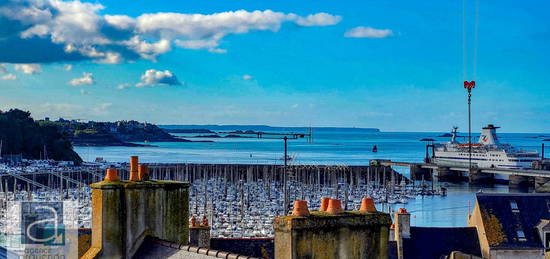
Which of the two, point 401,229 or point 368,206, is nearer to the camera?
point 368,206

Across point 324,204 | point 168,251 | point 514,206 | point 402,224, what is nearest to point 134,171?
point 168,251

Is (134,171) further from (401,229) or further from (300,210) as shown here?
(401,229)

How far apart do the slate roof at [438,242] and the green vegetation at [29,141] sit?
117 metres

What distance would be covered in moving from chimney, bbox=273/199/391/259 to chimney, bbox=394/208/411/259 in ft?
63.6

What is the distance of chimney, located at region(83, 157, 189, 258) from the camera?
40.0ft

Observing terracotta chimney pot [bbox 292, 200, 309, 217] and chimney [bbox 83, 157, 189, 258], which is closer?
terracotta chimney pot [bbox 292, 200, 309, 217]

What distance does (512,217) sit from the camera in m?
32.4

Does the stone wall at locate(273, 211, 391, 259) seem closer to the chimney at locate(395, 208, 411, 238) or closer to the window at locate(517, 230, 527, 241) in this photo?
the chimney at locate(395, 208, 411, 238)

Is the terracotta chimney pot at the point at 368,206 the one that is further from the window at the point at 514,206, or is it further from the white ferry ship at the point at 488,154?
the white ferry ship at the point at 488,154

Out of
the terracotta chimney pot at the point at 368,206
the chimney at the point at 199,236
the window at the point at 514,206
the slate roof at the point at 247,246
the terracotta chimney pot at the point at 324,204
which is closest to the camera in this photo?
the terracotta chimney pot at the point at 368,206

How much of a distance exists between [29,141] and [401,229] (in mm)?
129984

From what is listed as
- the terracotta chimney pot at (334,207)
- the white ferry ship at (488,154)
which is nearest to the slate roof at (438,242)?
the terracotta chimney pot at (334,207)

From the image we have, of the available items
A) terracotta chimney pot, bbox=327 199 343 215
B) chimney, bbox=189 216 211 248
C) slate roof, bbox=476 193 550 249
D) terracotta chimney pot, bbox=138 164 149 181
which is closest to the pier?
slate roof, bbox=476 193 550 249

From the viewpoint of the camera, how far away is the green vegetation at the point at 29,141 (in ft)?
474
